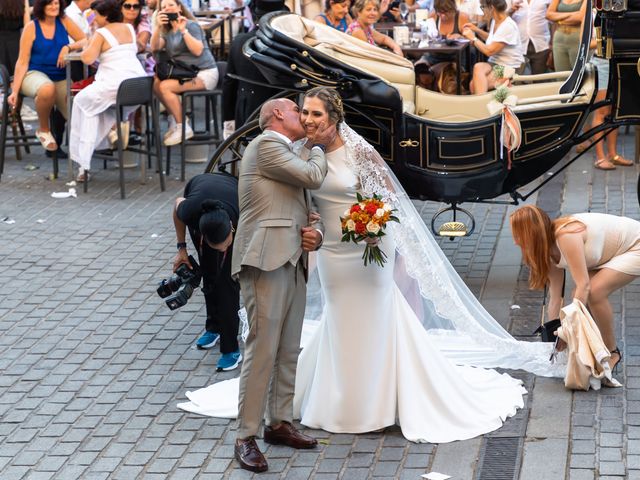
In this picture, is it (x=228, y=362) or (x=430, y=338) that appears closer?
(x=430, y=338)

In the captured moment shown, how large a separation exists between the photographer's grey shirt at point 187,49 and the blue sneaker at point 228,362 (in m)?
5.58

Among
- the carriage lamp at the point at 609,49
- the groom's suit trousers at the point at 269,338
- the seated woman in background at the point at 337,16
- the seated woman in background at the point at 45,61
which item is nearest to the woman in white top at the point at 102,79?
the seated woman in background at the point at 45,61

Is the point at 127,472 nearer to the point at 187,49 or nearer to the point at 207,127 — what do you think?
the point at 187,49

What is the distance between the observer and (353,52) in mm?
9516

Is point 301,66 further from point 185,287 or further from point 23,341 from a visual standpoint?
point 23,341

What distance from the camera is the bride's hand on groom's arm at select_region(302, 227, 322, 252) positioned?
6.19 meters

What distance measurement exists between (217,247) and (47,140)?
20.1ft

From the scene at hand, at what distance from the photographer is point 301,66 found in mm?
8812

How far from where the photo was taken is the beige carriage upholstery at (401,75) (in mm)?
9453

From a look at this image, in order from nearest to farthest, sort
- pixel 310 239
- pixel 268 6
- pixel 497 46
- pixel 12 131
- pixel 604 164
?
pixel 310 239
pixel 268 6
pixel 604 164
pixel 497 46
pixel 12 131

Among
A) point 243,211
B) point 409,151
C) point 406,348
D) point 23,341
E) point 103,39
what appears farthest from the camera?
point 103,39

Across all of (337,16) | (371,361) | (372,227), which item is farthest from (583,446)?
(337,16)

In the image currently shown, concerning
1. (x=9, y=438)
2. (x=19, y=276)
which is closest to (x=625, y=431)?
(x=9, y=438)

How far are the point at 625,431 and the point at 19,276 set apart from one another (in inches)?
209
